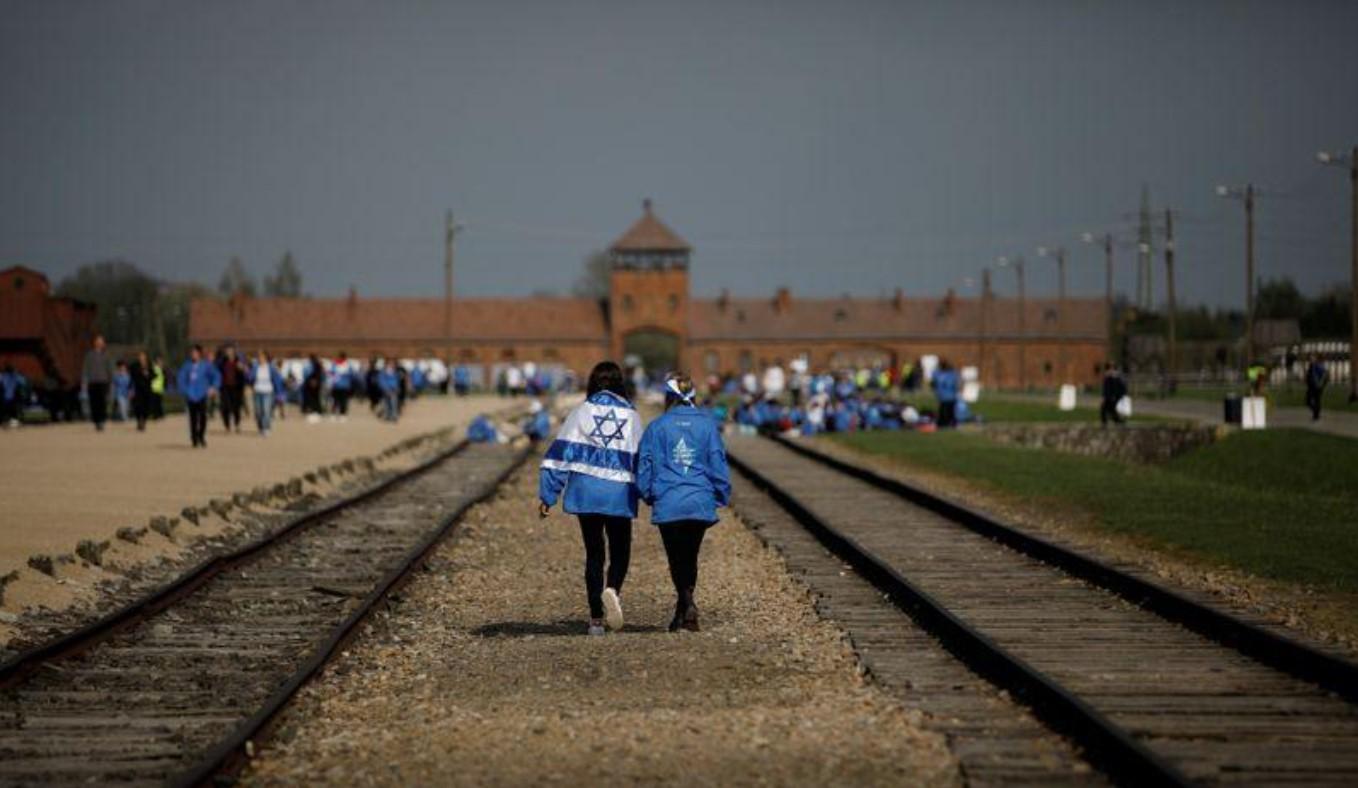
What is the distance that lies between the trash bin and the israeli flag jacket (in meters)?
33.4

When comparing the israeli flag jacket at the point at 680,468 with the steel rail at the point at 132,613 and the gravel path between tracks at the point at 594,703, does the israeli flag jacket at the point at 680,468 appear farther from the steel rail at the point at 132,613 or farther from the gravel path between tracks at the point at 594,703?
the steel rail at the point at 132,613

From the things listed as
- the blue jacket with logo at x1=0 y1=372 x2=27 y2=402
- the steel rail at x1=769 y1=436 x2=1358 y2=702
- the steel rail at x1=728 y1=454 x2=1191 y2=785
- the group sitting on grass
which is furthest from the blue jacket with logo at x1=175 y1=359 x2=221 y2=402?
the steel rail at x1=728 y1=454 x2=1191 y2=785

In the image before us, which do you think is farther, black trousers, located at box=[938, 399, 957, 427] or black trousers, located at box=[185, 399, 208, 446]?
black trousers, located at box=[938, 399, 957, 427]

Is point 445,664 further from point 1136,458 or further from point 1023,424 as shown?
point 1023,424

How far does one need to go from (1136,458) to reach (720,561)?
27423mm

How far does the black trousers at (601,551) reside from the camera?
461 inches

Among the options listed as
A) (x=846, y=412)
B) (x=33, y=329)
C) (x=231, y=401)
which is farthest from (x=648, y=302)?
(x=231, y=401)

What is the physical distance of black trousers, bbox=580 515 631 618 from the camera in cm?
1171

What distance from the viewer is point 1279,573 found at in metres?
15.2

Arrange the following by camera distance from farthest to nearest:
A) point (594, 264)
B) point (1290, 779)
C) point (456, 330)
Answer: point (594, 264) < point (456, 330) < point (1290, 779)

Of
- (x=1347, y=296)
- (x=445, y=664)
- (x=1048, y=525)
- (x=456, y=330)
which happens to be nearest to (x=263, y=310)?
(x=456, y=330)

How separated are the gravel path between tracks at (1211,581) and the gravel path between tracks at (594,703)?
3081 millimetres

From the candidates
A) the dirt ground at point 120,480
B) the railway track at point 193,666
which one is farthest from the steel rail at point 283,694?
the dirt ground at point 120,480

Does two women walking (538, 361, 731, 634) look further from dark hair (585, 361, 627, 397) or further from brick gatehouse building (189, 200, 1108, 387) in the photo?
brick gatehouse building (189, 200, 1108, 387)
